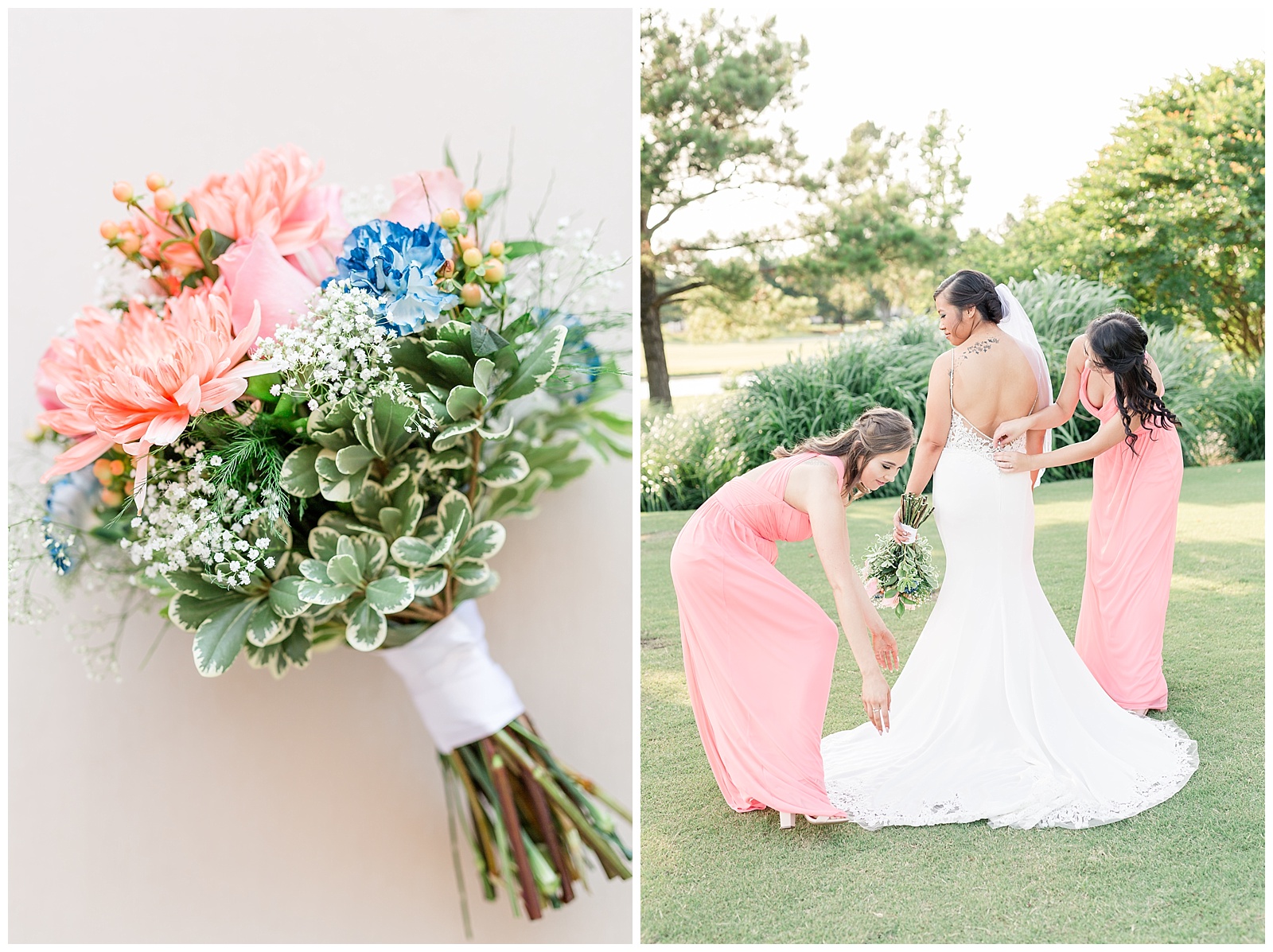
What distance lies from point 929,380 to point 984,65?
620 mm

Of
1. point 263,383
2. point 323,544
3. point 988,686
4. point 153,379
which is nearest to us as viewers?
point 153,379

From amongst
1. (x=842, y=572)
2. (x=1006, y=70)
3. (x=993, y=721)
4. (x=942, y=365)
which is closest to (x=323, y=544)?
(x=842, y=572)

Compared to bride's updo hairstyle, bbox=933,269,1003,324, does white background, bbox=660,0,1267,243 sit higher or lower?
higher

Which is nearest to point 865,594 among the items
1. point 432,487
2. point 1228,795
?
point 1228,795

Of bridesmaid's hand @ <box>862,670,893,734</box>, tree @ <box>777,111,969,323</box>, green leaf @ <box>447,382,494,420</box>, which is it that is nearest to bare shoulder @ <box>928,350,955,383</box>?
tree @ <box>777,111,969,323</box>

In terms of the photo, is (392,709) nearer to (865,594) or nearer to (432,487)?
(432,487)

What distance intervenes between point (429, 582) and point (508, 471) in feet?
0.84

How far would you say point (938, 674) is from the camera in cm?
161

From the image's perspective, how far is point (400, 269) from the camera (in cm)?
141

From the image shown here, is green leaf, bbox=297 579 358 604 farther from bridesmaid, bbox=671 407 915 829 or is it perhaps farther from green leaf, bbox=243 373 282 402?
bridesmaid, bbox=671 407 915 829

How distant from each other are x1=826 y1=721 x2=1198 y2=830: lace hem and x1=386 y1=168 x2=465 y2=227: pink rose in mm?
1274

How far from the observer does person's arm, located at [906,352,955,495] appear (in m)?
1.55

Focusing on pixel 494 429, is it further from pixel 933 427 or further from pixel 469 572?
pixel 933 427

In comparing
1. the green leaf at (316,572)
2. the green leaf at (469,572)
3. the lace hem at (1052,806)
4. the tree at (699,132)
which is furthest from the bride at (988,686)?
the green leaf at (316,572)
